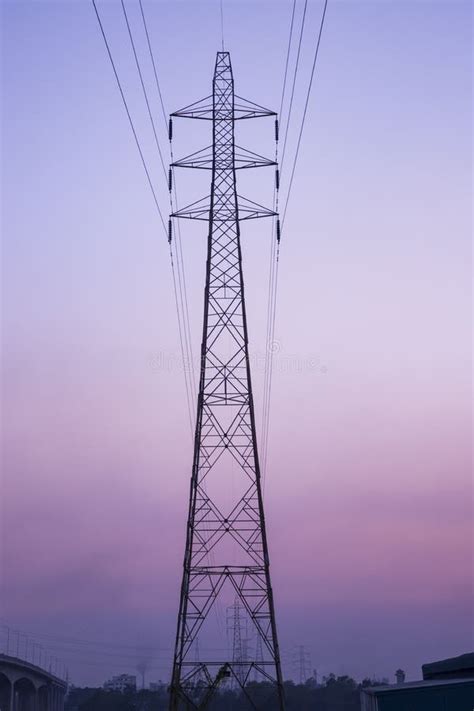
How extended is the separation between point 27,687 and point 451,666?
200 ft

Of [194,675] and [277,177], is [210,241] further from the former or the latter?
[194,675]

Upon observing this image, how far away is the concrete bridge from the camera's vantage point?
83812mm

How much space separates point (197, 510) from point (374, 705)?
886cm

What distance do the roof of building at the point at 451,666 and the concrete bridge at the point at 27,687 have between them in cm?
3922

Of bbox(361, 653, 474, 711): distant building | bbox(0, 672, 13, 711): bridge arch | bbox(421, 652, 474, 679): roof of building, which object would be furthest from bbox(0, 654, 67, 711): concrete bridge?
bbox(361, 653, 474, 711): distant building

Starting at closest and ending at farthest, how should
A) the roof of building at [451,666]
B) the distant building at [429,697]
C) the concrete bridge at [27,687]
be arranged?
1. the distant building at [429,697]
2. the roof of building at [451,666]
3. the concrete bridge at [27,687]

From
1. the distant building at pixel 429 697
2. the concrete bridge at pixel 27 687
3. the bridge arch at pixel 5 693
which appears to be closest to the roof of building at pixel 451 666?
the distant building at pixel 429 697

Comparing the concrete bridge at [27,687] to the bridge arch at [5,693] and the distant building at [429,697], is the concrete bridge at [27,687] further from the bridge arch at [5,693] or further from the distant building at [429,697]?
the distant building at [429,697]

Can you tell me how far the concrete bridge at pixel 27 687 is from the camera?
275 feet

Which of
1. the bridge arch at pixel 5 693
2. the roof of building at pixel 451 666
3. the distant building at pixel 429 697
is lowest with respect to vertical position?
the distant building at pixel 429 697

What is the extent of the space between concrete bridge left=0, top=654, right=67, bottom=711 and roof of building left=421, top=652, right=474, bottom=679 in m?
39.2

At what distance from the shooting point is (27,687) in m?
97.6

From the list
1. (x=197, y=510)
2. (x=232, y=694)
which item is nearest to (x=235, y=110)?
(x=197, y=510)

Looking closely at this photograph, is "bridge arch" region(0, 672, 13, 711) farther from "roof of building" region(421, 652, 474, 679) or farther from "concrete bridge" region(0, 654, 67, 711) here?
"roof of building" region(421, 652, 474, 679)
